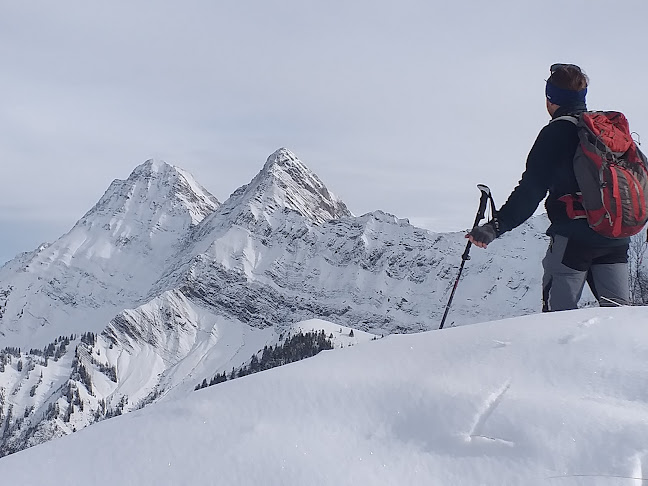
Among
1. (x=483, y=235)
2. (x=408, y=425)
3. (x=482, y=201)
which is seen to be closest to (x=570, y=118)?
(x=483, y=235)

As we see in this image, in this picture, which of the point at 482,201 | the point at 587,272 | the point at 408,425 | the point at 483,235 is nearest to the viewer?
the point at 408,425

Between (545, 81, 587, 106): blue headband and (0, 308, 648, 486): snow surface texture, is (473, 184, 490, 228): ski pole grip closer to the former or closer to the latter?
(545, 81, 587, 106): blue headband

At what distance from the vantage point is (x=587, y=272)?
525cm

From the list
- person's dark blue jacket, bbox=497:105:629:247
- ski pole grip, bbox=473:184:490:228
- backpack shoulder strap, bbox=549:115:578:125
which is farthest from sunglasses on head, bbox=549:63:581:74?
ski pole grip, bbox=473:184:490:228

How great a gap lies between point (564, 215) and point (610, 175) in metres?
0.53

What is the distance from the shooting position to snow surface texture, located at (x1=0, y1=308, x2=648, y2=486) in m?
2.68

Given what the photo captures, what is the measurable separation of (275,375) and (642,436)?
6.18 ft

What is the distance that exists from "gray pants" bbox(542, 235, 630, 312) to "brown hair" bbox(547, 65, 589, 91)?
1.28 m

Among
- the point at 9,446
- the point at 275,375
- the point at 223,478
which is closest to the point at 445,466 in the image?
the point at 223,478

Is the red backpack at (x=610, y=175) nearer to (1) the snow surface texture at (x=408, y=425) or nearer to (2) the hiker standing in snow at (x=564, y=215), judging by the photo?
(2) the hiker standing in snow at (x=564, y=215)

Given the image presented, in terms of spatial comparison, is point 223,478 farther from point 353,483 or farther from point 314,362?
point 314,362

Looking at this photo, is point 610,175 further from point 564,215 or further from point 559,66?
point 559,66

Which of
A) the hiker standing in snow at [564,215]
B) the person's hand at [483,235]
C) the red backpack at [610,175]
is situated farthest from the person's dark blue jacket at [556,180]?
the person's hand at [483,235]

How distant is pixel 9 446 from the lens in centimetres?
15738
